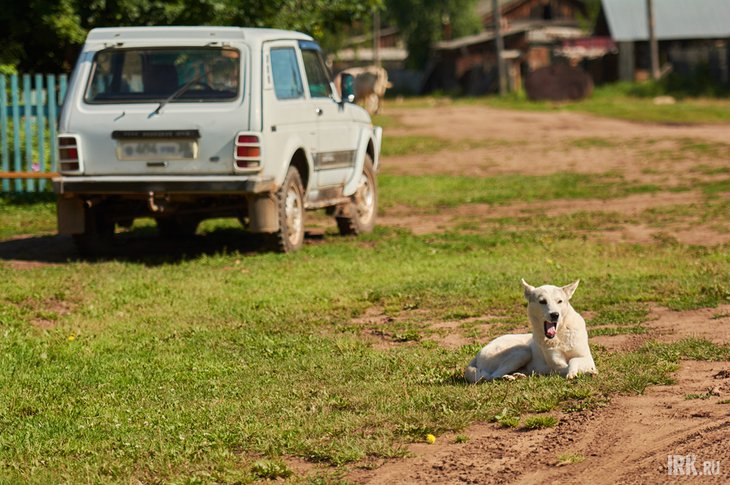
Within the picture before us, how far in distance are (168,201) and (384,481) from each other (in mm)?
7039

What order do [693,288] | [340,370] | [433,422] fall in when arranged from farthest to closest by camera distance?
[693,288], [340,370], [433,422]

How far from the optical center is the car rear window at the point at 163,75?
39.2ft

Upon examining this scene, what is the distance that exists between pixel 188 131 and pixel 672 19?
46406 millimetres

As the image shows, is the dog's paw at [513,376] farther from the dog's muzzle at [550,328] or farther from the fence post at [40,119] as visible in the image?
the fence post at [40,119]

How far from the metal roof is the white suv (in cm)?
4276

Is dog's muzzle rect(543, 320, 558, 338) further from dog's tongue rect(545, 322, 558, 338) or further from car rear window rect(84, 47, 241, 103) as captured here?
car rear window rect(84, 47, 241, 103)

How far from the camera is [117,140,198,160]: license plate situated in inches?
460

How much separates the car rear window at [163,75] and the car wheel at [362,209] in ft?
8.31

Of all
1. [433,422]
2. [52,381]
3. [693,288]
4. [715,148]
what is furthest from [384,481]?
[715,148]

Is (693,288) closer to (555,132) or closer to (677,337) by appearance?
(677,337)

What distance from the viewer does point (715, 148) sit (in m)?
22.8

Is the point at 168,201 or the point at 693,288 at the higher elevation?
the point at 168,201

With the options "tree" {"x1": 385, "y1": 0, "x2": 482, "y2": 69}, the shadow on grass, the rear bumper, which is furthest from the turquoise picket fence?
"tree" {"x1": 385, "y1": 0, "x2": 482, "y2": 69}

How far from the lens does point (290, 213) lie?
12547 mm
